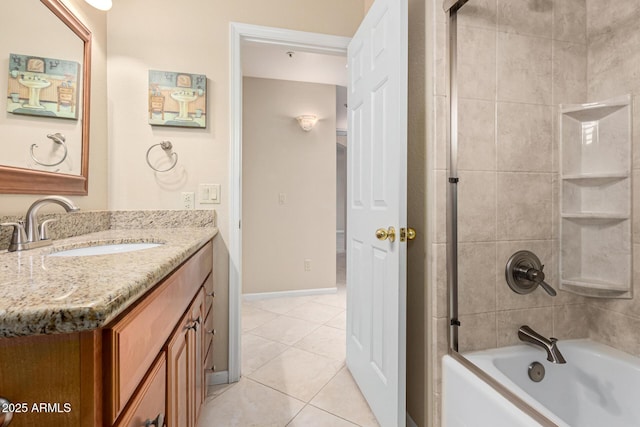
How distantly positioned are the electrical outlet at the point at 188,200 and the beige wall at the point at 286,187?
5.04ft

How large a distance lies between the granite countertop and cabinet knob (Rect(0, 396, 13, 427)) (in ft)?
0.32

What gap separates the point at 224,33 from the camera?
5.75 ft

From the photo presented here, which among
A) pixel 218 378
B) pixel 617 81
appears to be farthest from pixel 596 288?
pixel 218 378

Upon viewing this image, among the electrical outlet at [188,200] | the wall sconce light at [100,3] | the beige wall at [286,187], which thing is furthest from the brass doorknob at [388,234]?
the beige wall at [286,187]

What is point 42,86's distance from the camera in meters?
1.18

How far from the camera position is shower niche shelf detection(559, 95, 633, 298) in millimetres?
1303

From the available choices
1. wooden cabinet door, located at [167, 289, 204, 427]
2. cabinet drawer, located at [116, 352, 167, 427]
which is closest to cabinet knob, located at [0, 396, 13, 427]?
cabinet drawer, located at [116, 352, 167, 427]

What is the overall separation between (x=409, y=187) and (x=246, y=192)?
2.22 metres

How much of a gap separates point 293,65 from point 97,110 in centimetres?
189

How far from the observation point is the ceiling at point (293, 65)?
2.73m

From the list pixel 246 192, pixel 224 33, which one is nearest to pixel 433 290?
→ pixel 224 33

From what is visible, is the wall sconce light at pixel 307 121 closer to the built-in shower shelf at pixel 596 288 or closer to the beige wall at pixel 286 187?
the beige wall at pixel 286 187

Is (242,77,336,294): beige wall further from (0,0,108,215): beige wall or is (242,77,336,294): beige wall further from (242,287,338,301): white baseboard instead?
(0,0,108,215): beige wall

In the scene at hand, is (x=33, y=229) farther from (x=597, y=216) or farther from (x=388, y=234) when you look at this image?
(x=597, y=216)
